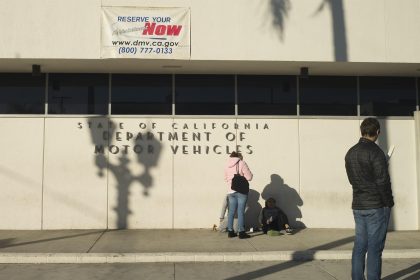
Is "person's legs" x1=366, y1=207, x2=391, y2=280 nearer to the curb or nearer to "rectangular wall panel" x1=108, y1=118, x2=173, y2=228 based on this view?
the curb

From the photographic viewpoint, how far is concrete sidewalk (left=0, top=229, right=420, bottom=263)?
7.75 m

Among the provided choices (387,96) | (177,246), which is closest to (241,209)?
(177,246)

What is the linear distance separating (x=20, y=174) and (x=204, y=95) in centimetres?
417

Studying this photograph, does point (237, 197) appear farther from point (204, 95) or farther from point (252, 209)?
point (204, 95)

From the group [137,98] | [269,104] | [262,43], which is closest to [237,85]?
[269,104]

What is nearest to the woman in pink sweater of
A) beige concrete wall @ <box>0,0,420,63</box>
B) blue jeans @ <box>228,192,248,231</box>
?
blue jeans @ <box>228,192,248,231</box>

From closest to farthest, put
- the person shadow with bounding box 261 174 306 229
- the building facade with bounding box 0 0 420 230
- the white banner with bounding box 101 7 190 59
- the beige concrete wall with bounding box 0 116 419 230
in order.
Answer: the white banner with bounding box 101 7 190 59
the building facade with bounding box 0 0 420 230
the beige concrete wall with bounding box 0 116 419 230
the person shadow with bounding box 261 174 306 229

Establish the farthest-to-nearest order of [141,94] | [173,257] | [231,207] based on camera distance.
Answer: [141,94] < [231,207] < [173,257]

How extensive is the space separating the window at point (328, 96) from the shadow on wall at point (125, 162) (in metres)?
3.38

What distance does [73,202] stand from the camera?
1039 cm

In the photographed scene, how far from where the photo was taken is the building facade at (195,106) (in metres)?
9.62

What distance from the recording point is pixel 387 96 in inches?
442

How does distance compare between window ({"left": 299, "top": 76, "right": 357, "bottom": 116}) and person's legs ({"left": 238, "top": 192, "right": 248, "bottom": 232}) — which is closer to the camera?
person's legs ({"left": 238, "top": 192, "right": 248, "bottom": 232})

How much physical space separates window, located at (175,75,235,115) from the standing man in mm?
5544
